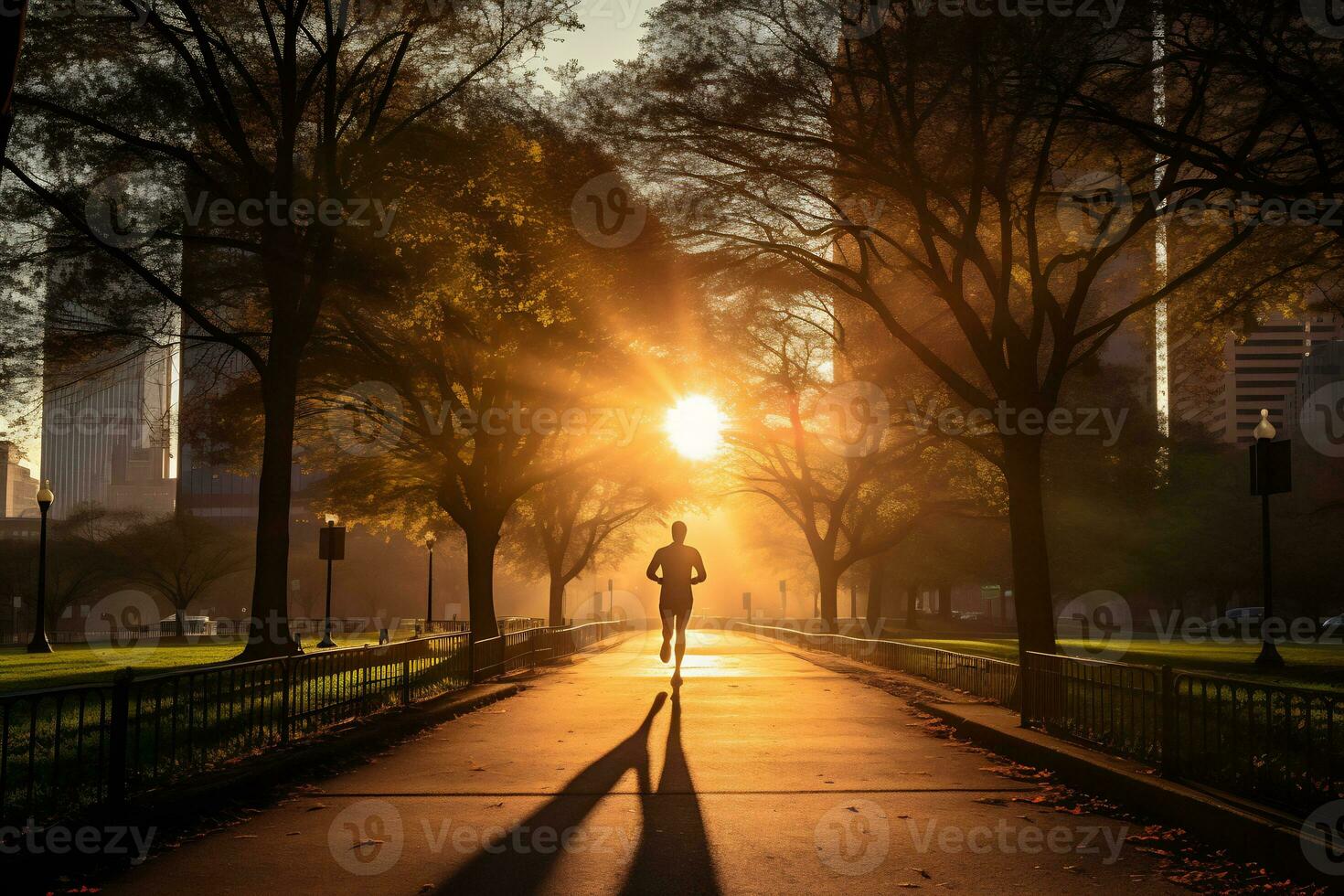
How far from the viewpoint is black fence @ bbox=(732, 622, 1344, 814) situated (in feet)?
26.6

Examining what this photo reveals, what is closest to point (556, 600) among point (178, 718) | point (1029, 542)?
point (1029, 542)

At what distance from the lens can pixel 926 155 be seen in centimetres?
1823

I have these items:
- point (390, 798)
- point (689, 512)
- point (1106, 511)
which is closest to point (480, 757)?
point (390, 798)

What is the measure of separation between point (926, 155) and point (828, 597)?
31027 millimetres

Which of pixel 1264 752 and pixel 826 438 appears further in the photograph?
pixel 826 438

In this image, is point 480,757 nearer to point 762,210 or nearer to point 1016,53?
point 1016,53

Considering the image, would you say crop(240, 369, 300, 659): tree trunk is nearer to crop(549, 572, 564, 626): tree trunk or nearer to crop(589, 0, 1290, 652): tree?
crop(589, 0, 1290, 652): tree

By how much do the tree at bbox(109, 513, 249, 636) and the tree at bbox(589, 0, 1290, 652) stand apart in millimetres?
51299

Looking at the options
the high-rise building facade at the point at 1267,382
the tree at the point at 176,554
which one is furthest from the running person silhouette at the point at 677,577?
the high-rise building facade at the point at 1267,382

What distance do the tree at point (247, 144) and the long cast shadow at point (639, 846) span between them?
1133cm

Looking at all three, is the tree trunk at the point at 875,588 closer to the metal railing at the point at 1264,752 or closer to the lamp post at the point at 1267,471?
the lamp post at the point at 1267,471

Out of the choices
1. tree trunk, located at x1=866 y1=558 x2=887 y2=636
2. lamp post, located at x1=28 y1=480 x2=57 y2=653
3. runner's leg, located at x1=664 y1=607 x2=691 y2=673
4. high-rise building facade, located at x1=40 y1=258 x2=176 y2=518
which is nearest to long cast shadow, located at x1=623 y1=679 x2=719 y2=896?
runner's leg, located at x1=664 y1=607 x2=691 y2=673

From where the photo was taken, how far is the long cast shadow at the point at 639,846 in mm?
6840

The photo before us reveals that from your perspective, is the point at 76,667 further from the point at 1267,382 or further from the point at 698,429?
the point at 1267,382
